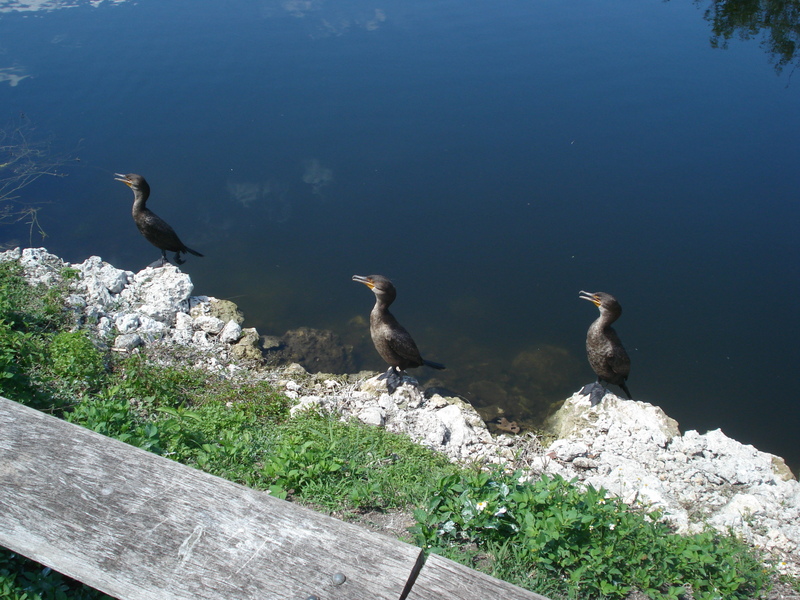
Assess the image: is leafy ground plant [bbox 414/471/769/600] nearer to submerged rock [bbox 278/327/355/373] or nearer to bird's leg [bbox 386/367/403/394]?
bird's leg [bbox 386/367/403/394]

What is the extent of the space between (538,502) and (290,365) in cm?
367

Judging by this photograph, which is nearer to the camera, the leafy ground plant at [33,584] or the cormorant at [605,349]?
the leafy ground plant at [33,584]

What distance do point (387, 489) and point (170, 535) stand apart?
1.64 meters

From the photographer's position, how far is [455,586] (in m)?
1.66

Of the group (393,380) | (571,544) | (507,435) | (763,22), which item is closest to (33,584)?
(571,544)

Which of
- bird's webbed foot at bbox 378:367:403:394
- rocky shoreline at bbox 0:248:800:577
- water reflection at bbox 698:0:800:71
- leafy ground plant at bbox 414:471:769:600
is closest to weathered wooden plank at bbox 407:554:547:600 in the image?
leafy ground plant at bbox 414:471:769:600

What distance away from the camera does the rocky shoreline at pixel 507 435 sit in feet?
12.9

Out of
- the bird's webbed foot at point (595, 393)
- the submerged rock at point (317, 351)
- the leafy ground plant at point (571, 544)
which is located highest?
the leafy ground plant at point (571, 544)

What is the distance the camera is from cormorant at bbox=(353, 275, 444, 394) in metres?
5.59

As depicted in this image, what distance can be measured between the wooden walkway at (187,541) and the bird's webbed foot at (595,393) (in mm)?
3972

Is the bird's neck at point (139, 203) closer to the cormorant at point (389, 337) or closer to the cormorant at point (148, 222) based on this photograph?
the cormorant at point (148, 222)

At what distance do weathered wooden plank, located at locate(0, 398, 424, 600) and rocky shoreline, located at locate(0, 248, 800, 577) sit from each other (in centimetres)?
192

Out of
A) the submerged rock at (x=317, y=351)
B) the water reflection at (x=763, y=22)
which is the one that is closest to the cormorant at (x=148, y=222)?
the submerged rock at (x=317, y=351)

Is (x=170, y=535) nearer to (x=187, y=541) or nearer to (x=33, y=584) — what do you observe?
(x=187, y=541)
